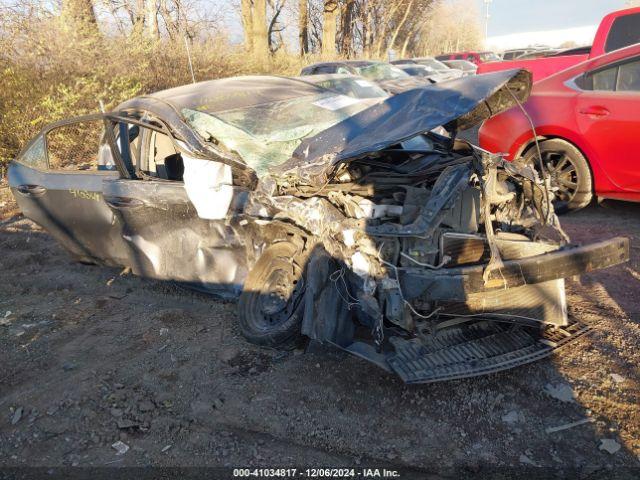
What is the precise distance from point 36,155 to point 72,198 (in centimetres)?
75

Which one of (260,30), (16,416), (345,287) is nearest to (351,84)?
(345,287)

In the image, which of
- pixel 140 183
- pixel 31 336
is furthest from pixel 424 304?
pixel 31 336

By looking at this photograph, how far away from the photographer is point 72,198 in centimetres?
415

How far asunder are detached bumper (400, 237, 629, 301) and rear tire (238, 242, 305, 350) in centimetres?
83

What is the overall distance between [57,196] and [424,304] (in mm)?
3380

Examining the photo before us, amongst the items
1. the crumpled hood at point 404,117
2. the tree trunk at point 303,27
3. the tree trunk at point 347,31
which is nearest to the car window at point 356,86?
the crumpled hood at point 404,117

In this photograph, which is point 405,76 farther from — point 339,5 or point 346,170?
point 339,5

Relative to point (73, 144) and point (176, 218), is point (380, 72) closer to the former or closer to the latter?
point (73, 144)

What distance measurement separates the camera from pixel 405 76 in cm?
1267

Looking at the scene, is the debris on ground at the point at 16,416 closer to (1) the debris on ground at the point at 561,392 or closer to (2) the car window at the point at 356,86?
(1) the debris on ground at the point at 561,392

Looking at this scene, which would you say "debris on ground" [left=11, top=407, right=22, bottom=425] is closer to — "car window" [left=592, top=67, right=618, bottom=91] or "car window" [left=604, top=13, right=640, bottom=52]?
"car window" [left=592, top=67, right=618, bottom=91]

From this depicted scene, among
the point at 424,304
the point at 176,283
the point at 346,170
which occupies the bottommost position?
the point at 176,283

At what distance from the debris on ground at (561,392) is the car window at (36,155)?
4.40 m

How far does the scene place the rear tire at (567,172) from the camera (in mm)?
4566
